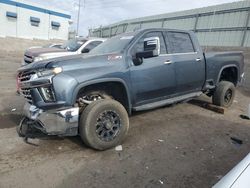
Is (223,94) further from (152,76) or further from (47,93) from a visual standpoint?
(47,93)

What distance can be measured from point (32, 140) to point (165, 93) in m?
2.71

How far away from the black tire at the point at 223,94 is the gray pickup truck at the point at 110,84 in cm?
79

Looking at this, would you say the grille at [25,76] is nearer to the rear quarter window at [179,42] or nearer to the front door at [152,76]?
the front door at [152,76]

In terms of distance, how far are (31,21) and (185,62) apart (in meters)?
40.7

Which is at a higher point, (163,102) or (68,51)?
(68,51)

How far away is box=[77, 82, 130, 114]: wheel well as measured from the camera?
467 cm

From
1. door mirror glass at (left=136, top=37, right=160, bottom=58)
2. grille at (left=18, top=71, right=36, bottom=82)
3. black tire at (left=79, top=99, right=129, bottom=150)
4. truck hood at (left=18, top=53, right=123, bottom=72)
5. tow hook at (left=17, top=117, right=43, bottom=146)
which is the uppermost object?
door mirror glass at (left=136, top=37, right=160, bottom=58)

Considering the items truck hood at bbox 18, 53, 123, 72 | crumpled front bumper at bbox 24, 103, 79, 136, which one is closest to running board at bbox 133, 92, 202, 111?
truck hood at bbox 18, 53, 123, 72

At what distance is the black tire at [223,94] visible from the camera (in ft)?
23.4

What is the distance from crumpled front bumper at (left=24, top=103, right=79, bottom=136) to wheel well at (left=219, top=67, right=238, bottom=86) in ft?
16.3

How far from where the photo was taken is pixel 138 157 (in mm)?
4312

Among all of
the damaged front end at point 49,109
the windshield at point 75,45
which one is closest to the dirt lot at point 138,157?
the damaged front end at point 49,109

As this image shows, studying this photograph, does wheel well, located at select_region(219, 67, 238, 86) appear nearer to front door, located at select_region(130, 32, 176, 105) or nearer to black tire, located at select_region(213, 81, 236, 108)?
black tire, located at select_region(213, 81, 236, 108)

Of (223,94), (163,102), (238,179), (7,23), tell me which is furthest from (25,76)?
(7,23)
